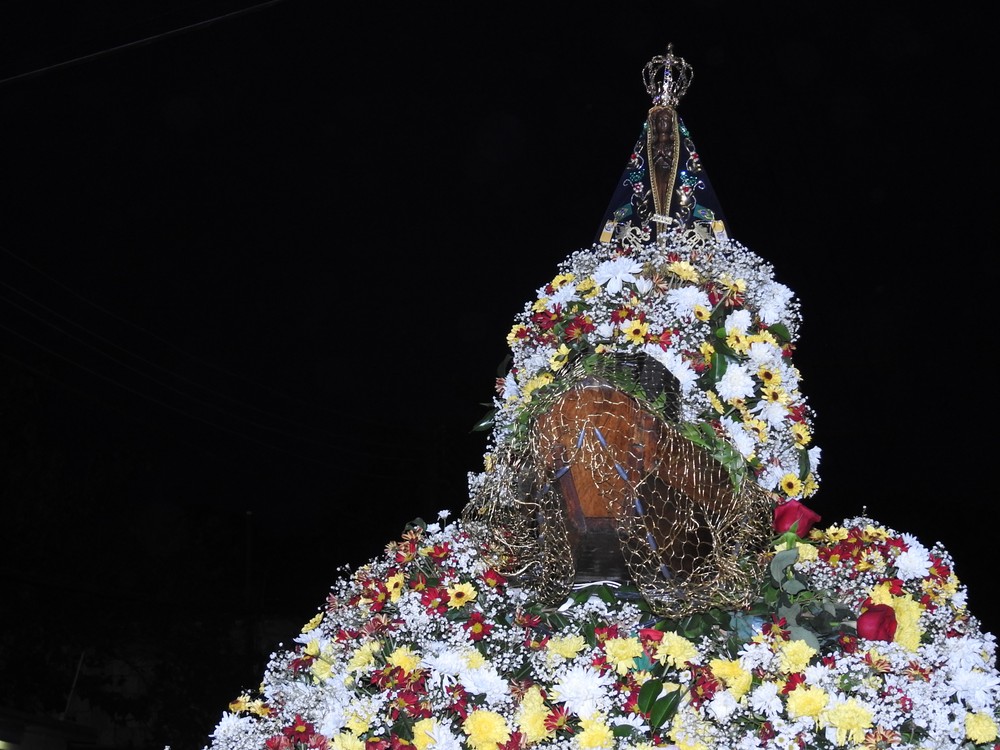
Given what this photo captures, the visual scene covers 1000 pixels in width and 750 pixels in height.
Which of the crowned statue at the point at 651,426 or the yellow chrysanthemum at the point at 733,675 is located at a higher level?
the crowned statue at the point at 651,426

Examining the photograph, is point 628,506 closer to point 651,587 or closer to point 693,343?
point 651,587

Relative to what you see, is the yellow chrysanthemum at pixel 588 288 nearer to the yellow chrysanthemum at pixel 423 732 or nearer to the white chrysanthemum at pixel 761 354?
the white chrysanthemum at pixel 761 354

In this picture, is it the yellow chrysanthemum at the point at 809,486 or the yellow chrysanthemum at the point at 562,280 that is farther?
the yellow chrysanthemum at the point at 562,280

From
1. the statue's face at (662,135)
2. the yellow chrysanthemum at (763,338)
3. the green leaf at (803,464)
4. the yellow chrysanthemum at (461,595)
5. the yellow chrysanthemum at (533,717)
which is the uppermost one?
the statue's face at (662,135)

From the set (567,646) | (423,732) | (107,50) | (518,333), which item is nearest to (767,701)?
(567,646)

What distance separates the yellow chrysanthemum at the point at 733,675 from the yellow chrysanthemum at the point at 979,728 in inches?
22.1

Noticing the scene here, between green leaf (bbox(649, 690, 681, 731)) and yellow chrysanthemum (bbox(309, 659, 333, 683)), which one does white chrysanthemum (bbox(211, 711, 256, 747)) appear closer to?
yellow chrysanthemum (bbox(309, 659, 333, 683))

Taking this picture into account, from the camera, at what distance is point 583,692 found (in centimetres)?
263

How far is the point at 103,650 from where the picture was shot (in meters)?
13.3

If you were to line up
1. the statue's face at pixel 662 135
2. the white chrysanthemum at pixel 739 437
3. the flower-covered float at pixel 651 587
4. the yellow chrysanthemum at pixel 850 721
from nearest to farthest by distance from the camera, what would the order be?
1. the yellow chrysanthemum at pixel 850 721
2. the flower-covered float at pixel 651 587
3. the white chrysanthemum at pixel 739 437
4. the statue's face at pixel 662 135

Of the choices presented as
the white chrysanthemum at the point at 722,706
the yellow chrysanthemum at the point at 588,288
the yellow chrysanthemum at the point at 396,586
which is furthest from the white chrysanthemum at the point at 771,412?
the yellow chrysanthemum at the point at 396,586

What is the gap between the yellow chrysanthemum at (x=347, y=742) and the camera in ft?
9.23

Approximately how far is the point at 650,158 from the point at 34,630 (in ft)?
35.7

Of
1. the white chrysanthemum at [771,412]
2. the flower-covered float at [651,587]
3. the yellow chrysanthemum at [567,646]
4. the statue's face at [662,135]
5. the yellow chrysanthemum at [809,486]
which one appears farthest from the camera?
the statue's face at [662,135]
